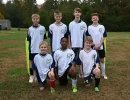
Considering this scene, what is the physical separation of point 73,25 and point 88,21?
53.5m

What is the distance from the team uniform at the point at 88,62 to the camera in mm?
6668

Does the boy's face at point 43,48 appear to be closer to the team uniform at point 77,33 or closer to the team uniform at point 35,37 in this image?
the team uniform at point 35,37

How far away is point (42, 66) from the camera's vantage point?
6.57 m

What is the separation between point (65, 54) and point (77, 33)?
932 millimetres

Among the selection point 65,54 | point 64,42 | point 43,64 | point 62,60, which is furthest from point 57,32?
point 43,64

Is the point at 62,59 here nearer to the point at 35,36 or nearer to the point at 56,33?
the point at 56,33

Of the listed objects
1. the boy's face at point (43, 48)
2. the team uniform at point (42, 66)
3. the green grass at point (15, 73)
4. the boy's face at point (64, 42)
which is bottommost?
the green grass at point (15, 73)

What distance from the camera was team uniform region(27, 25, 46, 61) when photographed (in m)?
7.16

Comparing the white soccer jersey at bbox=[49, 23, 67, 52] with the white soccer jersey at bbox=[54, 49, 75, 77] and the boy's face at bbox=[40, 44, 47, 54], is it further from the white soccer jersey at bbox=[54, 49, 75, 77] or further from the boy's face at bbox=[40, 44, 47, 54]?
the boy's face at bbox=[40, 44, 47, 54]

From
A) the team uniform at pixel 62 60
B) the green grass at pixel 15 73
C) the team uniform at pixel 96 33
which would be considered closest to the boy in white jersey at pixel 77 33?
the team uniform at pixel 96 33

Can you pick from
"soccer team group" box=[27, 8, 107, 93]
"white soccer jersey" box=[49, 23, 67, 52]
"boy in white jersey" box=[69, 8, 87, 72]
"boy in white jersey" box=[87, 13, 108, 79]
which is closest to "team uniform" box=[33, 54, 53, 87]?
"soccer team group" box=[27, 8, 107, 93]

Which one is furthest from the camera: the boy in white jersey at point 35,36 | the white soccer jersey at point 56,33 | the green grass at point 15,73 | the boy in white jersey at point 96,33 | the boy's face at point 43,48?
the green grass at point 15,73

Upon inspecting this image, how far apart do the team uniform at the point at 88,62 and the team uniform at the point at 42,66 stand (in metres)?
0.83

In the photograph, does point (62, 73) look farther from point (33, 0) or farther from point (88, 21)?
point (33, 0)
